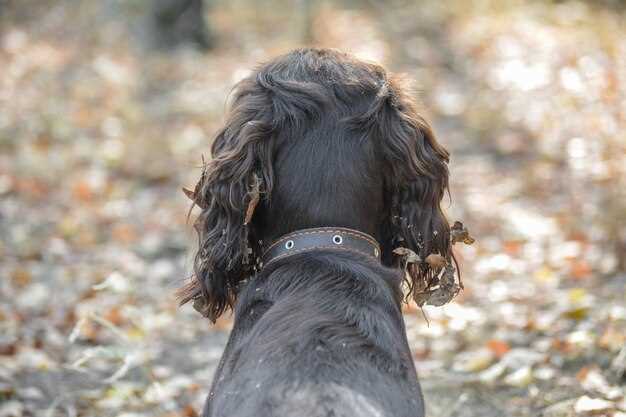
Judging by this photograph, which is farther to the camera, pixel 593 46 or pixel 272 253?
pixel 593 46

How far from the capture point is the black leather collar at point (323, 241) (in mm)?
2676

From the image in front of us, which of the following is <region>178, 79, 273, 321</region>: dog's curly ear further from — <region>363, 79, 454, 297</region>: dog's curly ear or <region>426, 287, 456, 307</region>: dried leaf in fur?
<region>426, 287, 456, 307</region>: dried leaf in fur

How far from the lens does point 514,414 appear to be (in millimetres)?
3809

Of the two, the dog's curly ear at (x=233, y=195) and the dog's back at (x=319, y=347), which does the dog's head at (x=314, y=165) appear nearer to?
the dog's curly ear at (x=233, y=195)

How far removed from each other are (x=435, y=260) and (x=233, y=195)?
0.73m

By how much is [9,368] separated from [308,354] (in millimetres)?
2598

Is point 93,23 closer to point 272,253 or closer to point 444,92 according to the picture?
point 444,92

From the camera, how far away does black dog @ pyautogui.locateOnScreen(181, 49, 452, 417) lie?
246cm

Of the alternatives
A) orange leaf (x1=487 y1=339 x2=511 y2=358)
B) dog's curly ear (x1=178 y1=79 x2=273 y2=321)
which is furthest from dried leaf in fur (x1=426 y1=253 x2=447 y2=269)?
orange leaf (x1=487 y1=339 x2=511 y2=358)

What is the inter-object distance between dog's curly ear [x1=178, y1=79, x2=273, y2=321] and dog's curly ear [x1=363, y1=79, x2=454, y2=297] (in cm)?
37

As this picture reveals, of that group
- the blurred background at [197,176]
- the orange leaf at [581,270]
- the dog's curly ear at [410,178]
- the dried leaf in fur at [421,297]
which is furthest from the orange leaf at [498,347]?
the dog's curly ear at [410,178]

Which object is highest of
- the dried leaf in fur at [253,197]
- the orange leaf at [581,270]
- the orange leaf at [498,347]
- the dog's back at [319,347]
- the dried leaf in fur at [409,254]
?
the orange leaf at [581,270]

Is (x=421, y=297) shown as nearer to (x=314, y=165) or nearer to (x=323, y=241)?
(x=323, y=241)

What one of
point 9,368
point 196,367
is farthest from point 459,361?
point 9,368
